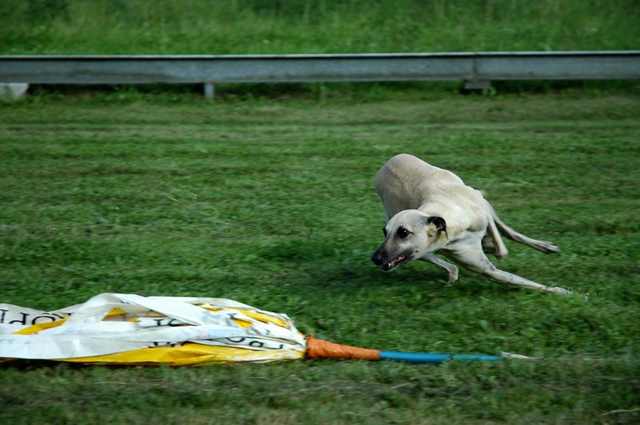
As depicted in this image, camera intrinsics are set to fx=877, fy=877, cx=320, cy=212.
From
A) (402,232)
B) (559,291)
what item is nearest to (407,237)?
(402,232)

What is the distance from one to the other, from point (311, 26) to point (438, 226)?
11430 millimetres

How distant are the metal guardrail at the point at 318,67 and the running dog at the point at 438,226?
7078mm

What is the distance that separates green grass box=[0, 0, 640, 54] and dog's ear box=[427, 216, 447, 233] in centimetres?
981

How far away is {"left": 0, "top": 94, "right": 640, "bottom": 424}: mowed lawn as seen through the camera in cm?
507

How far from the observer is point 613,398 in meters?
4.96

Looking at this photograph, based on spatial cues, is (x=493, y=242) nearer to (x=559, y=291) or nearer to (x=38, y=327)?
(x=559, y=291)

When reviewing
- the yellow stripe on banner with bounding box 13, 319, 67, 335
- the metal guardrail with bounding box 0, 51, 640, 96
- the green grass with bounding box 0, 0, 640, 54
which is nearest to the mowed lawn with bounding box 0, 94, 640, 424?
the yellow stripe on banner with bounding box 13, 319, 67, 335

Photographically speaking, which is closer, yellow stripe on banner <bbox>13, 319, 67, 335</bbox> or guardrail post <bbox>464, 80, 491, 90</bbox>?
yellow stripe on banner <bbox>13, 319, 67, 335</bbox>

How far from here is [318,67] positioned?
14.3 metres

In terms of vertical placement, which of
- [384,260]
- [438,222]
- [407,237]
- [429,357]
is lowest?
[429,357]

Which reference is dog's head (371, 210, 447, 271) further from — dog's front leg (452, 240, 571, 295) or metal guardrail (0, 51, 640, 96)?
metal guardrail (0, 51, 640, 96)

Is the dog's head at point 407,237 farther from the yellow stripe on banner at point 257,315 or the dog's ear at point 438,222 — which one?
the yellow stripe on banner at point 257,315

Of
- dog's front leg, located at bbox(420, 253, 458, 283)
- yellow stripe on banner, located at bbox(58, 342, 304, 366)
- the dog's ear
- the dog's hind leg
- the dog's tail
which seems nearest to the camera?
yellow stripe on banner, located at bbox(58, 342, 304, 366)

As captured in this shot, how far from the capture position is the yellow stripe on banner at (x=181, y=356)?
18.1 feet
